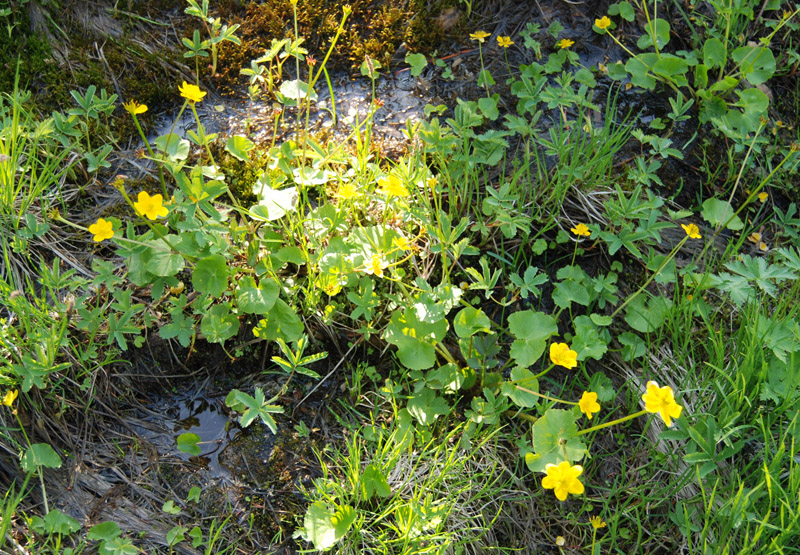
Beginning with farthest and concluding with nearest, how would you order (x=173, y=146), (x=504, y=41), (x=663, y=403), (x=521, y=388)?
1. (x=504, y=41)
2. (x=173, y=146)
3. (x=521, y=388)
4. (x=663, y=403)

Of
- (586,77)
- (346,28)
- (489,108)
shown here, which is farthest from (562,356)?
(346,28)

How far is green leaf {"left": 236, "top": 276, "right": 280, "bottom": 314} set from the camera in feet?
6.69

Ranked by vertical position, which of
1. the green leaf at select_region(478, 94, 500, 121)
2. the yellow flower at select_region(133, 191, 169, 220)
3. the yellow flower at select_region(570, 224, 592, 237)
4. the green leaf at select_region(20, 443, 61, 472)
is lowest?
the green leaf at select_region(20, 443, 61, 472)

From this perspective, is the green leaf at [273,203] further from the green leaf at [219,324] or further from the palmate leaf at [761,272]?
the palmate leaf at [761,272]

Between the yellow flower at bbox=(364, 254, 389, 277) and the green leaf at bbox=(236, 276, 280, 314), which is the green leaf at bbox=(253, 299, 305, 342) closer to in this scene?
the green leaf at bbox=(236, 276, 280, 314)

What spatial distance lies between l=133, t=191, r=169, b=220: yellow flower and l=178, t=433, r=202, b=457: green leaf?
79cm

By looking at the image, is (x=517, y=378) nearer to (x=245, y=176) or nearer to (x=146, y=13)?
(x=245, y=176)

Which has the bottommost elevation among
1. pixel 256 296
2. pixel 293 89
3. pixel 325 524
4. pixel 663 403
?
pixel 325 524

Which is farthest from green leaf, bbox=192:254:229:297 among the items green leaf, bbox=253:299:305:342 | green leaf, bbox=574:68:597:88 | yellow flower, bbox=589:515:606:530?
green leaf, bbox=574:68:597:88

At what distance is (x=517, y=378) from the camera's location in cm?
206

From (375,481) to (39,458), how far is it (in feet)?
3.63

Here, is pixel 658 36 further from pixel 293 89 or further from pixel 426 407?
pixel 426 407

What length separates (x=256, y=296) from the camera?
2051 mm

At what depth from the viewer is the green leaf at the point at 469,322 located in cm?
204
